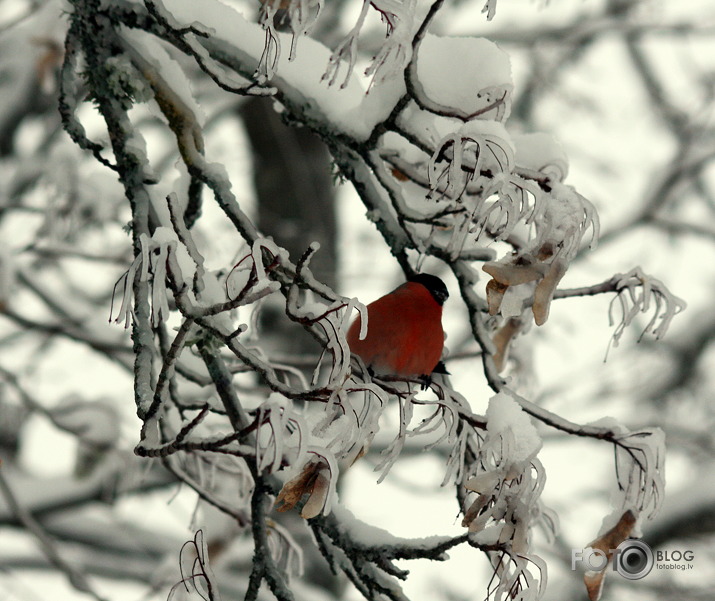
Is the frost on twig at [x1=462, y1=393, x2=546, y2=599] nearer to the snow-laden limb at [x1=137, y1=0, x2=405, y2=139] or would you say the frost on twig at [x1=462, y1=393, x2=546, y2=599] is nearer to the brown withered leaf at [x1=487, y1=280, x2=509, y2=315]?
the brown withered leaf at [x1=487, y1=280, x2=509, y2=315]

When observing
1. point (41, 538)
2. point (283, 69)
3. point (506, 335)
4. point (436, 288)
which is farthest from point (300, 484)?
point (41, 538)

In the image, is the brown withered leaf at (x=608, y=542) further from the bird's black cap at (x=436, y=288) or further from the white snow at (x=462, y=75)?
the bird's black cap at (x=436, y=288)

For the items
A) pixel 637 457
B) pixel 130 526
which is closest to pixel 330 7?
pixel 130 526

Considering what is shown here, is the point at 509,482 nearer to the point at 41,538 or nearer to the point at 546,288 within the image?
the point at 546,288

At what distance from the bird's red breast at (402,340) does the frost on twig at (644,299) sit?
0.60 metres

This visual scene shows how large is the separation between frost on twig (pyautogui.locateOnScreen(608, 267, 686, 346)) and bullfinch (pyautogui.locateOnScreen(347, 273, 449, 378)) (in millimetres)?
580

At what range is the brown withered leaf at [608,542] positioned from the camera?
145 cm

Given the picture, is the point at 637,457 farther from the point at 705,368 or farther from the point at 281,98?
the point at 705,368

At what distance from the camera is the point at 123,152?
165 centimetres

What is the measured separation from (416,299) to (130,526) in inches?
119

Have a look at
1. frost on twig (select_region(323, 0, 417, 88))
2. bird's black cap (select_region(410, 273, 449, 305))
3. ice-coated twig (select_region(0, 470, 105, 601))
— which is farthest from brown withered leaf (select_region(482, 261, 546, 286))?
ice-coated twig (select_region(0, 470, 105, 601))
